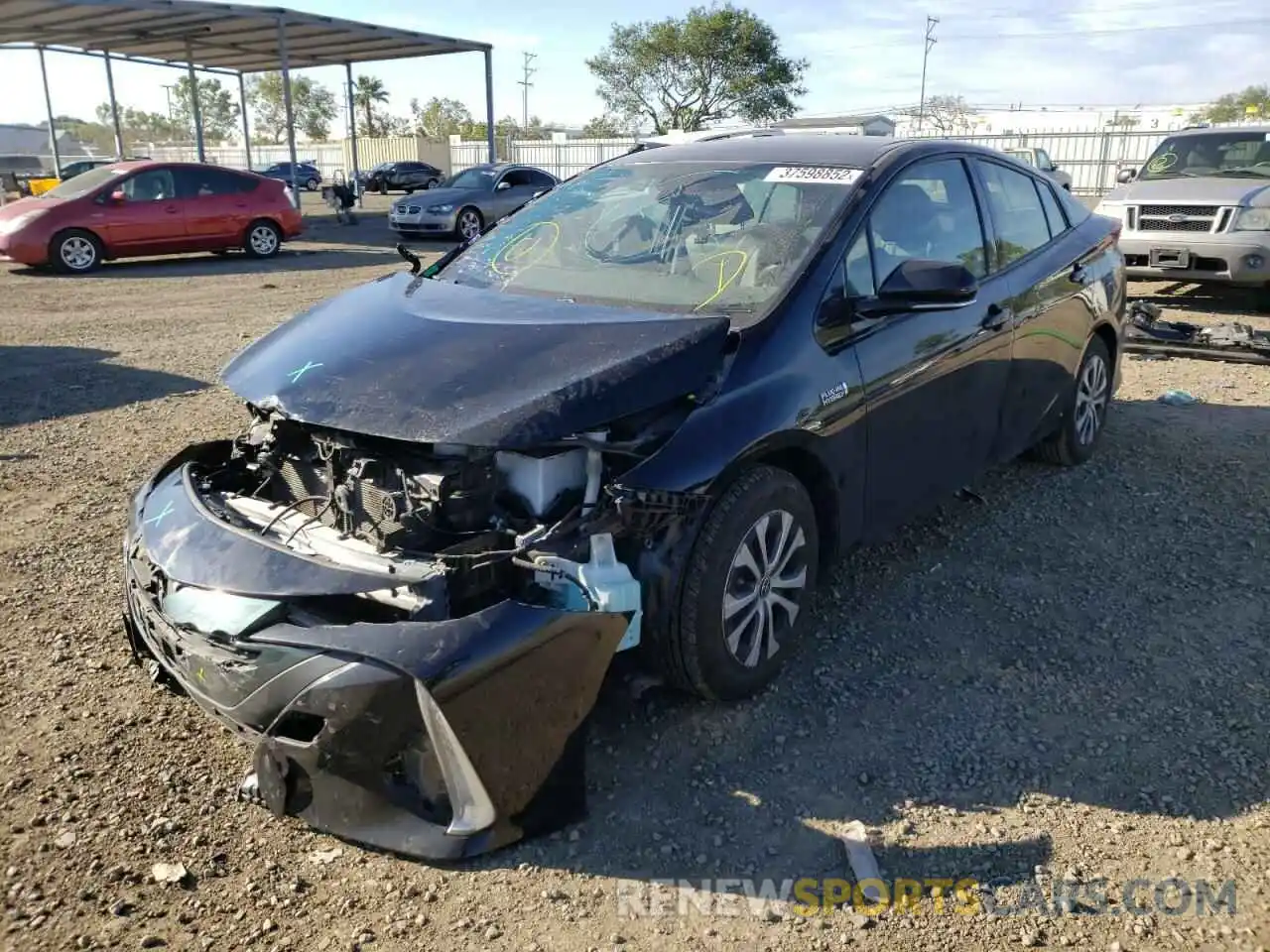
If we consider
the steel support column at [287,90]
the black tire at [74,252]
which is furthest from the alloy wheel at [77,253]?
the steel support column at [287,90]

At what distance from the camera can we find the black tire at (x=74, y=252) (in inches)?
543

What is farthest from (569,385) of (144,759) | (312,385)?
(144,759)

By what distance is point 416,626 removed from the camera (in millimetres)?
2439

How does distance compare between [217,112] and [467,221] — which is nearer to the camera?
[467,221]

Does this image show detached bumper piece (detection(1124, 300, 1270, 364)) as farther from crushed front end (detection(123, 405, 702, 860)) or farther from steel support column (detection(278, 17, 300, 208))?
steel support column (detection(278, 17, 300, 208))

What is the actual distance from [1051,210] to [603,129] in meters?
56.2

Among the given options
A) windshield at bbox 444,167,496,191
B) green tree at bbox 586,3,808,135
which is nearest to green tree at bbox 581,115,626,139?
green tree at bbox 586,3,808,135

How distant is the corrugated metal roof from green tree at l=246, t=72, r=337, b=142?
6310cm

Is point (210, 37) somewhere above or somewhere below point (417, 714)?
above

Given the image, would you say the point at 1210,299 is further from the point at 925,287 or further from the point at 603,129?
the point at 603,129

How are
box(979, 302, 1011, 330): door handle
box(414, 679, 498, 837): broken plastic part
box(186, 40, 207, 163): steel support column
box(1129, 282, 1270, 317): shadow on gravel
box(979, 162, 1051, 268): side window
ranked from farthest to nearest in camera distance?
box(186, 40, 207, 163): steel support column < box(1129, 282, 1270, 317): shadow on gravel < box(979, 162, 1051, 268): side window < box(979, 302, 1011, 330): door handle < box(414, 679, 498, 837): broken plastic part

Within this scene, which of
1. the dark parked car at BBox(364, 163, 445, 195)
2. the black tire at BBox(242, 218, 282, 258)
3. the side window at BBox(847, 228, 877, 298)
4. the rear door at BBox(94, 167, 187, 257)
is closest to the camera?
the side window at BBox(847, 228, 877, 298)

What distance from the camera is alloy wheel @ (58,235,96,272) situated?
1390 centimetres

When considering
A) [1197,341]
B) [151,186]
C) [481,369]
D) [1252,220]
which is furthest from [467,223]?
Result: [481,369]
